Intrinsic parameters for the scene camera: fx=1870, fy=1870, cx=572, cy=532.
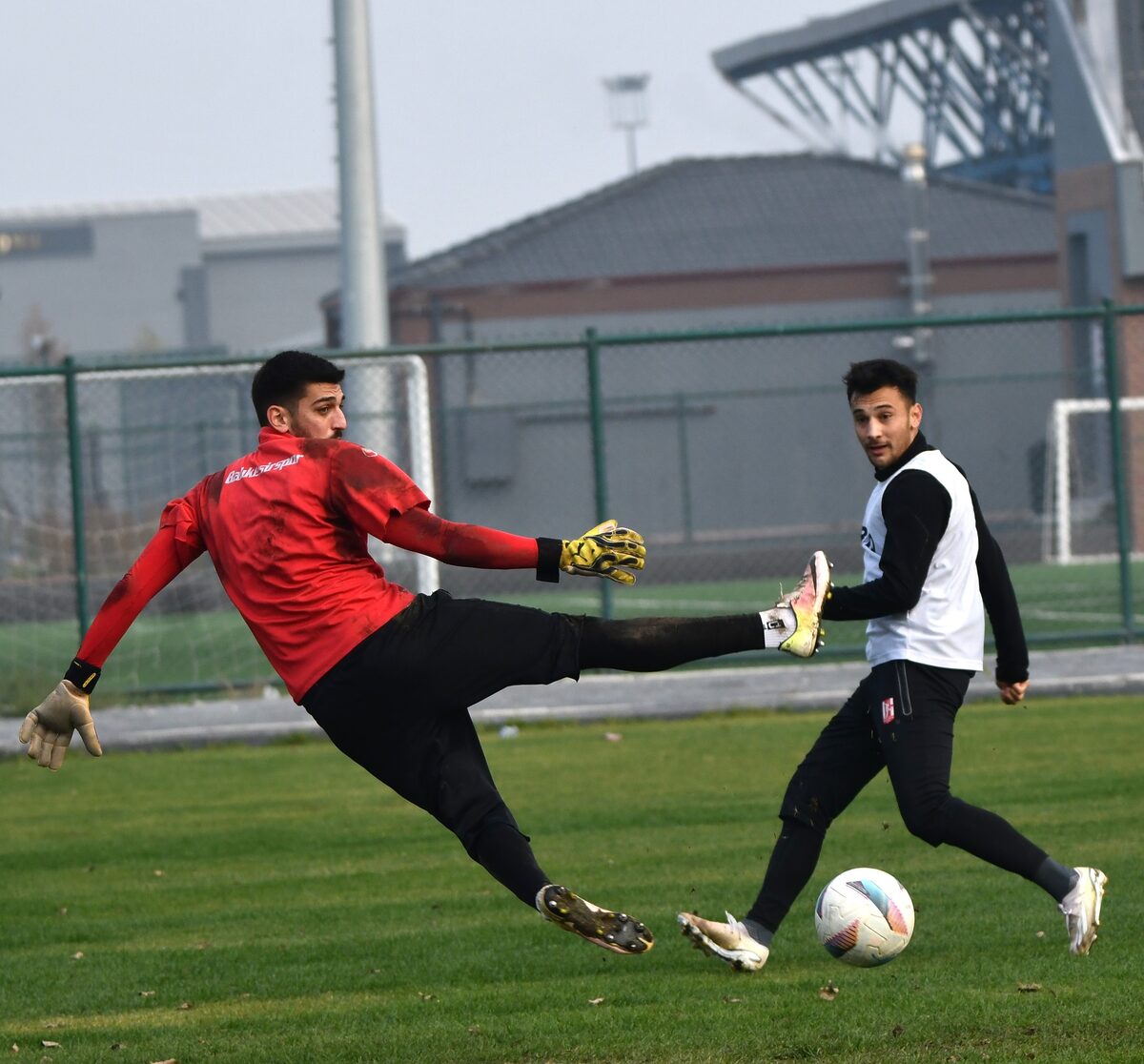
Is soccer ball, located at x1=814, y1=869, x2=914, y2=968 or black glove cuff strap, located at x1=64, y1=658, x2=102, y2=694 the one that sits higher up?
black glove cuff strap, located at x1=64, y1=658, x2=102, y2=694

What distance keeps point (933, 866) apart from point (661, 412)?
24673mm

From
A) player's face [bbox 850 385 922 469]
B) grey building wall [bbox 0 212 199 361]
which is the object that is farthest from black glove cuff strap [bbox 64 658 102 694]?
grey building wall [bbox 0 212 199 361]

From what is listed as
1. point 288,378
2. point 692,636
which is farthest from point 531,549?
point 288,378

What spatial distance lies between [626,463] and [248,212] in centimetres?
6781

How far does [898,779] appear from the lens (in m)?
5.98

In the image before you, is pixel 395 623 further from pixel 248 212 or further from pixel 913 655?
pixel 248 212

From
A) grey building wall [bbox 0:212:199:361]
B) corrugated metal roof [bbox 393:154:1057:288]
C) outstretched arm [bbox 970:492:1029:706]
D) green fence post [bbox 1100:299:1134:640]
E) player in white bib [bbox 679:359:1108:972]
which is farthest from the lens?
grey building wall [bbox 0:212:199:361]

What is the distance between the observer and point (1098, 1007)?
5484 mm

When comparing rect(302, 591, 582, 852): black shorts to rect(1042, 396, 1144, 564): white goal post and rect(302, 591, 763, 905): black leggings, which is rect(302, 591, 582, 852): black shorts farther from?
rect(1042, 396, 1144, 564): white goal post

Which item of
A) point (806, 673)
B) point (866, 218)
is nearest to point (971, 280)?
point (866, 218)

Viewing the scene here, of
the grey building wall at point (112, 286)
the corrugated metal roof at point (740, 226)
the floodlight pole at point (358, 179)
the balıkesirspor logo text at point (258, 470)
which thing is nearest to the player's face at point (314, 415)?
the balıkesirspor logo text at point (258, 470)

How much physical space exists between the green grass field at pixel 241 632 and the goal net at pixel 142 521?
0.03 metres

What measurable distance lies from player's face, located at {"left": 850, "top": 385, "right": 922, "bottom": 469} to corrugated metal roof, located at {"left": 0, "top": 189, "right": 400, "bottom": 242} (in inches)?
3402

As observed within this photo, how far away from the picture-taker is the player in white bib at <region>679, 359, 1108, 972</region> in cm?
589
